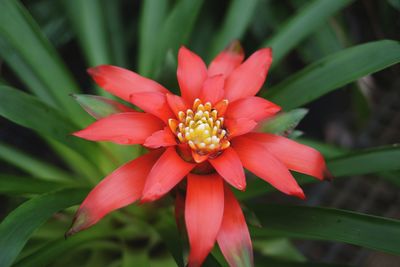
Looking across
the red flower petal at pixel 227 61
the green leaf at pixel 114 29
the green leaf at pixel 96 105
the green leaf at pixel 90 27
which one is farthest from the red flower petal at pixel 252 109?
the green leaf at pixel 114 29

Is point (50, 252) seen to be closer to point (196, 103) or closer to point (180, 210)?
point (180, 210)

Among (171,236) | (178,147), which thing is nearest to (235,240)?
(178,147)

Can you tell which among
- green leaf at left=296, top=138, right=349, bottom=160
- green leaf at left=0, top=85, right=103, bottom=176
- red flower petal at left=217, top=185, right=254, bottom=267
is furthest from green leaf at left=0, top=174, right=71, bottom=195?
green leaf at left=296, top=138, right=349, bottom=160

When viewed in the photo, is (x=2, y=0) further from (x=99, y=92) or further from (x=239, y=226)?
(x=239, y=226)

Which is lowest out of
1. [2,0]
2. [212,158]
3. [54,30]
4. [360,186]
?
[360,186]

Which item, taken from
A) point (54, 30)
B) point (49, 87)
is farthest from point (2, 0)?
point (54, 30)

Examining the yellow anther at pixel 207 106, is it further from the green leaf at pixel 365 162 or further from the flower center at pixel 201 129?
the green leaf at pixel 365 162
